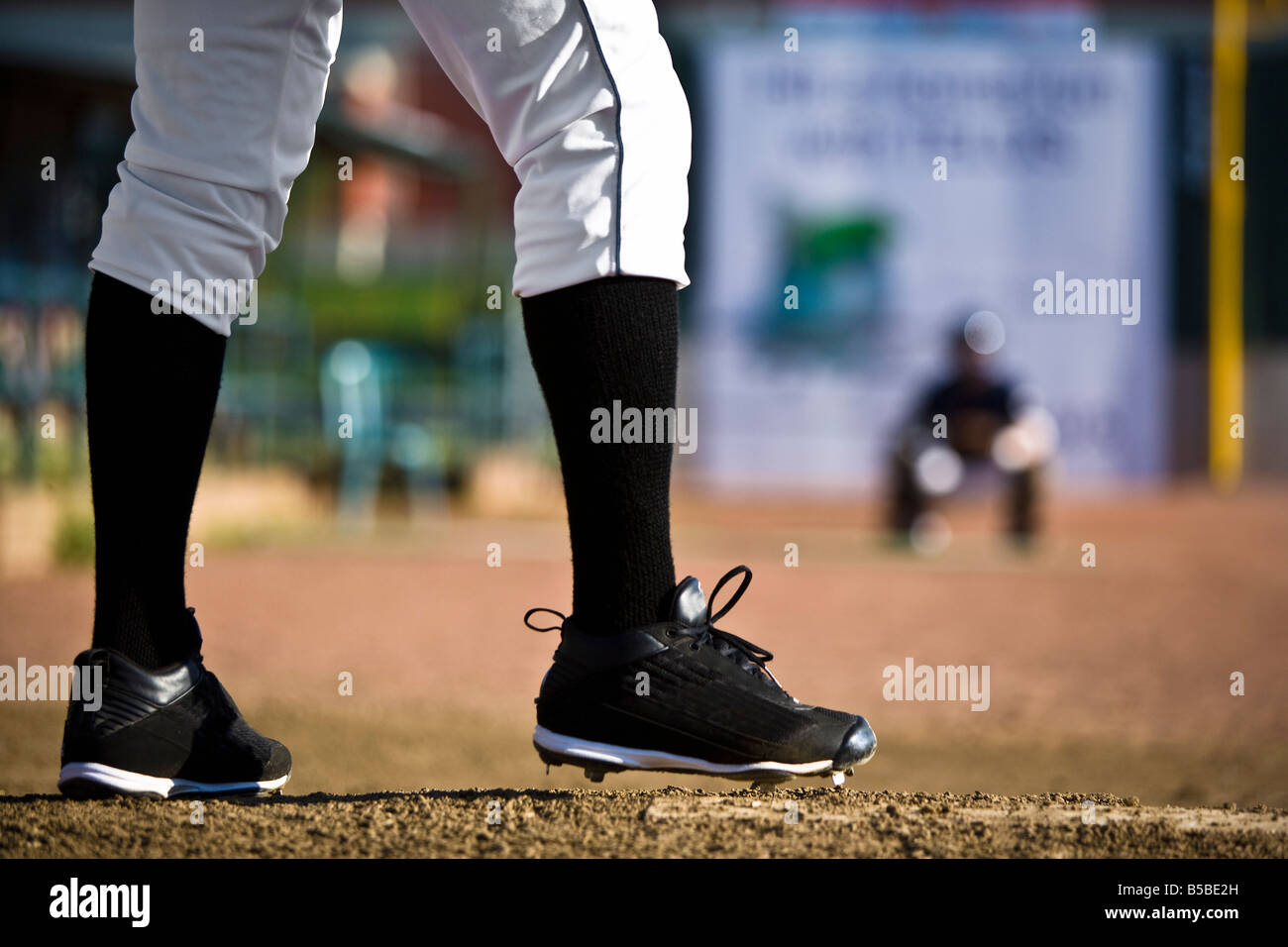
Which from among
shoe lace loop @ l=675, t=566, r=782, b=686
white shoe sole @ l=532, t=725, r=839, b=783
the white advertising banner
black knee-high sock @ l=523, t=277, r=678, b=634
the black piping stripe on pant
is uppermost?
the white advertising banner

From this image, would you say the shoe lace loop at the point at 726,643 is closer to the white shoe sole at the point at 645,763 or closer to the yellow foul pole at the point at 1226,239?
the white shoe sole at the point at 645,763

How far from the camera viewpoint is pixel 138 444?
4.81 feet

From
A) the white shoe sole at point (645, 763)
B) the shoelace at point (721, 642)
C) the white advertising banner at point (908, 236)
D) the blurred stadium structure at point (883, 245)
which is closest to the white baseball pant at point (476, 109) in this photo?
the shoelace at point (721, 642)

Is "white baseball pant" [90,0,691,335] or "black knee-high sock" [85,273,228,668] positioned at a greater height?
"white baseball pant" [90,0,691,335]

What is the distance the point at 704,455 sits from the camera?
1312 centimetres

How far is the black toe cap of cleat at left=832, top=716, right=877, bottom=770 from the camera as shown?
4.84 feet

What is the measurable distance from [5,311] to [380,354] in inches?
128

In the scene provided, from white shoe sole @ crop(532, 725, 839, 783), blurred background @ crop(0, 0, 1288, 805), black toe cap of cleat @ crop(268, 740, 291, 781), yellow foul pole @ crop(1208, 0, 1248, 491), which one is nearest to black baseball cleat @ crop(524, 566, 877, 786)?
white shoe sole @ crop(532, 725, 839, 783)

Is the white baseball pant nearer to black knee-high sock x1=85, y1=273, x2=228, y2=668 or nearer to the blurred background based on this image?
black knee-high sock x1=85, y1=273, x2=228, y2=668

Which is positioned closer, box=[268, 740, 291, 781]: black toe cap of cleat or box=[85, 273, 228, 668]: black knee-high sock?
box=[85, 273, 228, 668]: black knee-high sock

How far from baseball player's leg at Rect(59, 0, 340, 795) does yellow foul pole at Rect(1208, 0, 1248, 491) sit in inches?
560

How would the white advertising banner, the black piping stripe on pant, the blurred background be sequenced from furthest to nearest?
the white advertising banner
the blurred background
the black piping stripe on pant

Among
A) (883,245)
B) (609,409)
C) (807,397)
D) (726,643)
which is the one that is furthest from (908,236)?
(609,409)

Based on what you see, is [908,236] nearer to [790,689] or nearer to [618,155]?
[790,689]
